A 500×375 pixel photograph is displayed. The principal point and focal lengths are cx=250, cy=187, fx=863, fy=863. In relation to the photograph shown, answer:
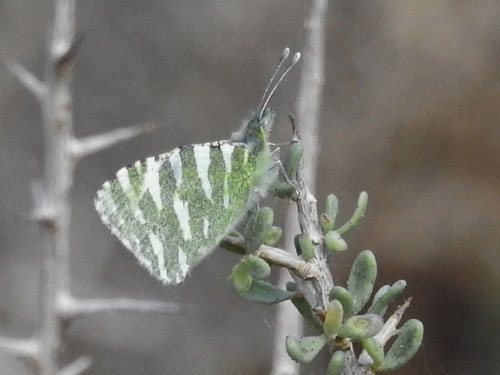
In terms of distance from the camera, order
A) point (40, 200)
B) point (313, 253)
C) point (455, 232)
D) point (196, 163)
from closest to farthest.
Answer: point (313, 253)
point (196, 163)
point (40, 200)
point (455, 232)

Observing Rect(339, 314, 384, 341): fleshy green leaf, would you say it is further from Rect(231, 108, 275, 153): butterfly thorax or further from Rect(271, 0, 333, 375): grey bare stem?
Rect(231, 108, 275, 153): butterfly thorax

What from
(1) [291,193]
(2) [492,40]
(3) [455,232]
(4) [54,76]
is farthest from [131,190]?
(2) [492,40]

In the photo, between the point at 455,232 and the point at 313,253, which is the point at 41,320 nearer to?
the point at 313,253

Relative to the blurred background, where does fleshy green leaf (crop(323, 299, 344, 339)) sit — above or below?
below

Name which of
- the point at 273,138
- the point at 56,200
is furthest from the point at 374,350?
the point at 273,138

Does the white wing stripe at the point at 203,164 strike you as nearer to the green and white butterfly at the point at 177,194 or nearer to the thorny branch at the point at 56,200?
the green and white butterfly at the point at 177,194

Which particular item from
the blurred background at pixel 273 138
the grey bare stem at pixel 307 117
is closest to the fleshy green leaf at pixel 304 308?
the grey bare stem at pixel 307 117

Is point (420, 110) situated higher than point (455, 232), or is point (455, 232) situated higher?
point (420, 110)

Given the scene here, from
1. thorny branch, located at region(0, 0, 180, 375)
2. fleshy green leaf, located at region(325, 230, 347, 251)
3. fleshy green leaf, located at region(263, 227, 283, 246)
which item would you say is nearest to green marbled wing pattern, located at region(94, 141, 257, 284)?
thorny branch, located at region(0, 0, 180, 375)
